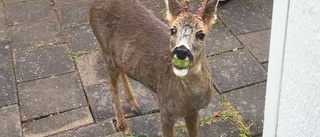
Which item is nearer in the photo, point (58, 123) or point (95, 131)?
point (95, 131)

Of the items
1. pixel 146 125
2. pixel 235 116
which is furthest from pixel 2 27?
pixel 235 116

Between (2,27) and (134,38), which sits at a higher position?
(134,38)

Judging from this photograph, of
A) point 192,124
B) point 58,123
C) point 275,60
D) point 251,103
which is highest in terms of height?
point 275,60

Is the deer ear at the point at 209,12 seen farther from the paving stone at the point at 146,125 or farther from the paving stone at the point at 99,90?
the paving stone at the point at 99,90

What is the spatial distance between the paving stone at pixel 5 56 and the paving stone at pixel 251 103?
2251 mm

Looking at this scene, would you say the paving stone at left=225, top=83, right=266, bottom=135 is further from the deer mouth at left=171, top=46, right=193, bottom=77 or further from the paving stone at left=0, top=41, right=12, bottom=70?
the paving stone at left=0, top=41, right=12, bottom=70

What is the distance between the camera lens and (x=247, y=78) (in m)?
4.53

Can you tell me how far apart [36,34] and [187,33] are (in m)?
3.20

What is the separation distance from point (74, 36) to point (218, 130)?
2.15 m

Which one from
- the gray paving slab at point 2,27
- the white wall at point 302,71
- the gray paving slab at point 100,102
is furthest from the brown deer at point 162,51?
the gray paving slab at point 2,27

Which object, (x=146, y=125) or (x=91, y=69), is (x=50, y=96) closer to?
(x=91, y=69)

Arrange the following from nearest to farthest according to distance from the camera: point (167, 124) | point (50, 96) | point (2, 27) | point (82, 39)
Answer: point (167, 124), point (50, 96), point (82, 39), point (2, 27)

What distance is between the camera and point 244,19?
5434mm

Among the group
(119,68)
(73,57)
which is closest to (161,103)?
(119,68)
